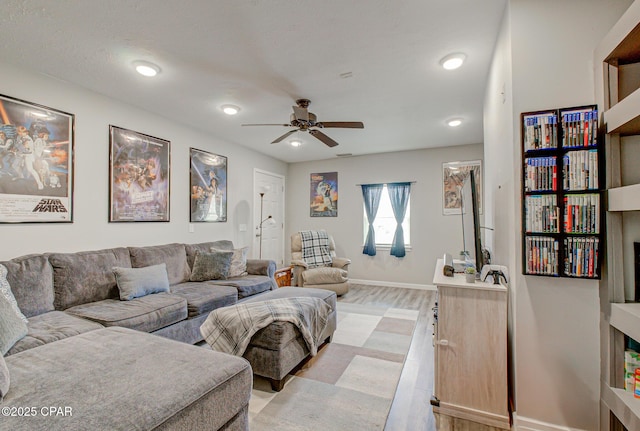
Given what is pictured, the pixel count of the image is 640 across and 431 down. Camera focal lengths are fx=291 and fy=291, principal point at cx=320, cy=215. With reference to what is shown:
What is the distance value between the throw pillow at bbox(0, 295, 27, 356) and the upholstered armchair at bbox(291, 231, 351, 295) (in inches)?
135

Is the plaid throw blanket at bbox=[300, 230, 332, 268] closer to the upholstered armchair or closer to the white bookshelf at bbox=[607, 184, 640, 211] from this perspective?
the upholstered armchair

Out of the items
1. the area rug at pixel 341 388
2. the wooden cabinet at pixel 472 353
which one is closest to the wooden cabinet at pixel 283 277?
the area rug at pixel 341 388

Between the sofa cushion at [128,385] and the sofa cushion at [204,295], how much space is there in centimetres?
119

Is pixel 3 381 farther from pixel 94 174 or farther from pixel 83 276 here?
pixel 94 174

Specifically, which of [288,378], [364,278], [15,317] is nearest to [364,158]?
[364,278]

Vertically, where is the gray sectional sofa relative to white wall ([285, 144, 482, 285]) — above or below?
below

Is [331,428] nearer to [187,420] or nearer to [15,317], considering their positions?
[187,420]

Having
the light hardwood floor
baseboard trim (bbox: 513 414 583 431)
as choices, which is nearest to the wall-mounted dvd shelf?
baseboard trim (bbox: 513 414 583 431)

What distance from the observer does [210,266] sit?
12.2ft

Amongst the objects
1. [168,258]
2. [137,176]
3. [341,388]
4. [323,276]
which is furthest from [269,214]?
[341,388]

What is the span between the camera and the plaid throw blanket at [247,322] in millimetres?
2180

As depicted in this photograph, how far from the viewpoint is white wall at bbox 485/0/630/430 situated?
1565 millimetres

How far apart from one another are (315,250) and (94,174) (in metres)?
3.39

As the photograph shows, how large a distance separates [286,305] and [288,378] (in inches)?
21.7
